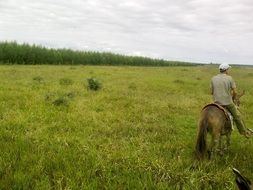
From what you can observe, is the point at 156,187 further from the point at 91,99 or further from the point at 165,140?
the point at 91,99

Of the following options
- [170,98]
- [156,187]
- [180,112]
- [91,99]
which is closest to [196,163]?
[156,187]

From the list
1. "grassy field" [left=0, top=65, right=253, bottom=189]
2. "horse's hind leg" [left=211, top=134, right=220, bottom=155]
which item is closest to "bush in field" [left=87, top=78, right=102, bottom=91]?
"grassy field" [left=0, top=65, right=253, bottom=189]

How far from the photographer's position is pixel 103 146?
868cm

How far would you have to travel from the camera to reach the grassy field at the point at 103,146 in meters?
6.82

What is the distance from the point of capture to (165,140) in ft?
32.4

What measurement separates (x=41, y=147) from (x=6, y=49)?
33021 mm

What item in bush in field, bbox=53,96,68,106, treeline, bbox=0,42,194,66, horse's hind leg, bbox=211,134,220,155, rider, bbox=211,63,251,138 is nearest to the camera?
horse's hind leg, bbox=211,134,220,155

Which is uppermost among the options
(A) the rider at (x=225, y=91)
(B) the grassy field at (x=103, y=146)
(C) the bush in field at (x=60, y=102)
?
(A) the rider at (x=225, y=91)

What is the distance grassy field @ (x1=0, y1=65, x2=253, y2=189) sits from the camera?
22.4 feet

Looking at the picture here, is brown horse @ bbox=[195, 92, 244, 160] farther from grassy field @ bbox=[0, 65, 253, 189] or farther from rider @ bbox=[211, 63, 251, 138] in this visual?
rider @ bbox=[211, 63, 251, 138]

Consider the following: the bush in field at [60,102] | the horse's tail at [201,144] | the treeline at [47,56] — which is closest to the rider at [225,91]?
the horse's tail at [201,144]

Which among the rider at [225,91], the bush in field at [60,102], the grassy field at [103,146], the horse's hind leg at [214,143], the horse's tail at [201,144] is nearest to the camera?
the grassy field at [103,146]

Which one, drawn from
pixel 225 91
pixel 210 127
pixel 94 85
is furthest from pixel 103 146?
pixel 94 85

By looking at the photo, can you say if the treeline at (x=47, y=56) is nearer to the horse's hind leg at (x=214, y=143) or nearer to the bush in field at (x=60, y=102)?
the bush in field at (x=60, y=102)
